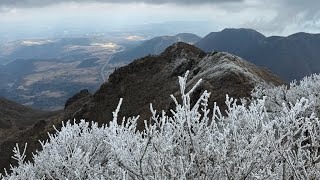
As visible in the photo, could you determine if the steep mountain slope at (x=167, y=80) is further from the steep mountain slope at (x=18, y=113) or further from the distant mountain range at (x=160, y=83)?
the steep mountain slope at (x=18, y=113)

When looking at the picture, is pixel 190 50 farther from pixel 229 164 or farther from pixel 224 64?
pixel 229 164

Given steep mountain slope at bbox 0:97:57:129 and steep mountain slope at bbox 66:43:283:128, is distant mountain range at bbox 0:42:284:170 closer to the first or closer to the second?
steep mountain slope at bbox 66:43:283:128

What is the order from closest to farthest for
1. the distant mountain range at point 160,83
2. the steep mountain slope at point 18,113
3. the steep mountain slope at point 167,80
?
the steep mountain slope at point 167,80 < the distant mountain range at point 160,83 < the steep mountain slope at point 18,113

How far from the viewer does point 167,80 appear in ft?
150

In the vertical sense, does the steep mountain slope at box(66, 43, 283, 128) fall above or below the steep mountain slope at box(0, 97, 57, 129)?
above

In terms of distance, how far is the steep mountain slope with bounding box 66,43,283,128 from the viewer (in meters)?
33.4

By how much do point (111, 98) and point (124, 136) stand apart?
41902 mm

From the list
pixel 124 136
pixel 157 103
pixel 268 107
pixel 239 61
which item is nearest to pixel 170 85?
pixel 157 103

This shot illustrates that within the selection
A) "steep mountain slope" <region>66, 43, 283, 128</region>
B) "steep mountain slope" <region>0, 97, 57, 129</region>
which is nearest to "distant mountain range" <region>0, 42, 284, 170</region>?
"steep mountain slope" <region>66, 43, 283, 128</region>

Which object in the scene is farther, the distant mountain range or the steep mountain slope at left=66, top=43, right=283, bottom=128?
the distant mountain range

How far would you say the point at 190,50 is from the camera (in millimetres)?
51281

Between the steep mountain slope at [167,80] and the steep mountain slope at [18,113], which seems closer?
the steep mountain slope at [167,80]

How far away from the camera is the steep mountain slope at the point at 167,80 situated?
33406 millimetres

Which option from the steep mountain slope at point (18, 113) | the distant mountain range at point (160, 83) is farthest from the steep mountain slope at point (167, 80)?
the steep mountain slope at point (18, 113)
